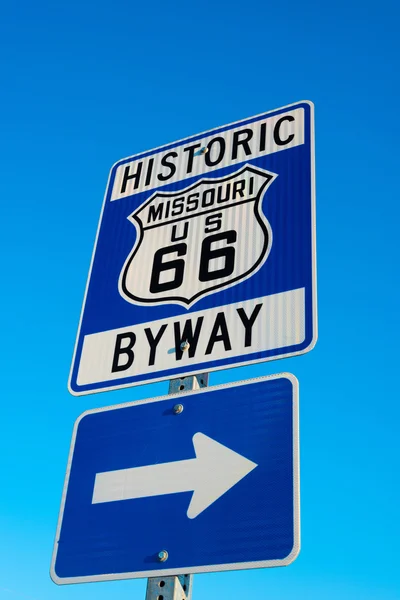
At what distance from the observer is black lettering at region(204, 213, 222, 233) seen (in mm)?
2441

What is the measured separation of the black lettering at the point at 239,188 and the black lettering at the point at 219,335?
0.56m

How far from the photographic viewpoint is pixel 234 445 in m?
1.82

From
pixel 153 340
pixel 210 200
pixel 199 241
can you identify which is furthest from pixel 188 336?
pixel 210 200

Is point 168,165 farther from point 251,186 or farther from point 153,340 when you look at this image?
point 153,340

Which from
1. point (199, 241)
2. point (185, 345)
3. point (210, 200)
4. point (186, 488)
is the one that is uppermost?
point (210, 200)

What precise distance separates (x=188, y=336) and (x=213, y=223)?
508mm

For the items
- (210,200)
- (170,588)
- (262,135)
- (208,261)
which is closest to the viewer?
(170,588)

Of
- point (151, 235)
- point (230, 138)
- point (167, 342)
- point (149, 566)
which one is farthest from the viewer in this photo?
point (230, 138)

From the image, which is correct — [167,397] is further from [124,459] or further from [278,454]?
[278,454]

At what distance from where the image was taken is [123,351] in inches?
89.8

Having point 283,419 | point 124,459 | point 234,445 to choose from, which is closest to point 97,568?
point 124,459

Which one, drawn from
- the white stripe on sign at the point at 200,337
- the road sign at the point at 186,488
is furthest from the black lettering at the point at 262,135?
the road sign at the point at 186,488

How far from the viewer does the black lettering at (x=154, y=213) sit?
267 cm

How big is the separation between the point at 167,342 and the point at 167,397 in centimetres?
22
